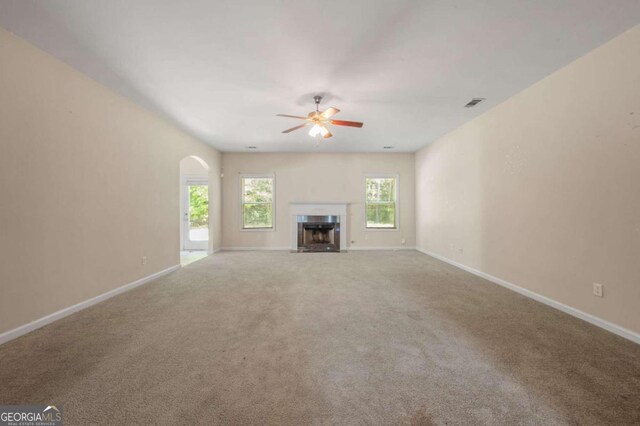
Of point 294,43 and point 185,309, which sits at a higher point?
point 294,43

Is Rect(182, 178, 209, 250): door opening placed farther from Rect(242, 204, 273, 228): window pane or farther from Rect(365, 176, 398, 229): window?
Rect(365, 176, 398, 229): window

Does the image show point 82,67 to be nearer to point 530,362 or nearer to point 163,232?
point 163,232

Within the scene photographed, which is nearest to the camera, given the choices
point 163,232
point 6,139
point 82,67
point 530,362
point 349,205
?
point 530,362

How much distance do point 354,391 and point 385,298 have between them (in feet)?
5.56

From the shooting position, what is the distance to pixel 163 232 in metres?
4.22

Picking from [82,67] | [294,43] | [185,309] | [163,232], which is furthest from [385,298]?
[82,67]

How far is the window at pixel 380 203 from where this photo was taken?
6840 millimetres

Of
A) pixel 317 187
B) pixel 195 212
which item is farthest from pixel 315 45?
pixel 195 212

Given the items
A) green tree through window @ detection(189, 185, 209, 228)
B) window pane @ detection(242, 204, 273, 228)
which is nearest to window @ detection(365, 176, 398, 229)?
window pane @ detection(242, 204, 273, 228)

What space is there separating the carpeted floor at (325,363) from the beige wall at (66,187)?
0.38m

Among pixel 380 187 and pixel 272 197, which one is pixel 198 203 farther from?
pixel 380 187

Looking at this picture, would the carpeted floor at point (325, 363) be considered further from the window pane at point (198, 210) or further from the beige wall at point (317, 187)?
the window pane at point (198, 210)

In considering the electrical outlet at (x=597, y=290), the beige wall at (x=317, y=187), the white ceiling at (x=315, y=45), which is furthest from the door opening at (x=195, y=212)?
the electrical outlet at (x=597, y=290)

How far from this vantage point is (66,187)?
2.61 metres
